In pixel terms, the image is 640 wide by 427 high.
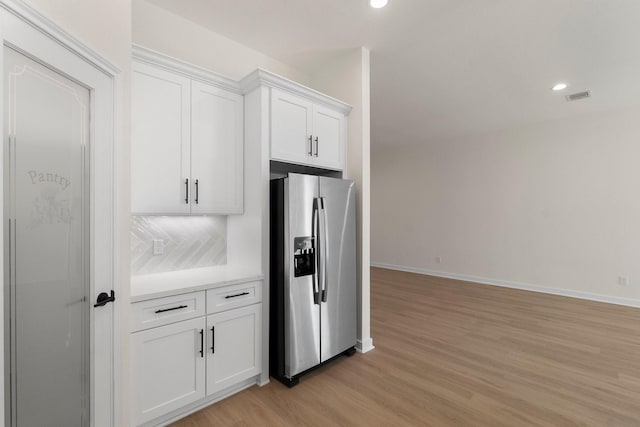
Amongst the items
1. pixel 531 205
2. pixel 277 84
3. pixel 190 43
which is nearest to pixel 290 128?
pixel 277 84

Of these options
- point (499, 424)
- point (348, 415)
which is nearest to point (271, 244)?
point (348, 415)

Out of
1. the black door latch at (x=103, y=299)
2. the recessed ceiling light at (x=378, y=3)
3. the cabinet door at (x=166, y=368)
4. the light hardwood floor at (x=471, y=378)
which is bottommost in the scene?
the light hardwood floor at (x=471, y=378)

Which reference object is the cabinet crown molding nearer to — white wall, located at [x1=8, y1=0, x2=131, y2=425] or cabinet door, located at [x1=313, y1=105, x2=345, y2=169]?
cabinet door, located at [x1=313, y1=105, x2=345, y2=169]

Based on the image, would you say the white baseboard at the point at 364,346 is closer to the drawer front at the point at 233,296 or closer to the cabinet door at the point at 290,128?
the drawer front at the point at 233,296

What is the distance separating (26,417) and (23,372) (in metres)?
0.18

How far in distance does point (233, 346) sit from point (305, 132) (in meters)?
1.85

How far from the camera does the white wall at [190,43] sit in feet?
7.88

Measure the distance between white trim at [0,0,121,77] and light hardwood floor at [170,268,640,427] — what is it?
2155 millimetres

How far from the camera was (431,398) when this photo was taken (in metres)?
2.23

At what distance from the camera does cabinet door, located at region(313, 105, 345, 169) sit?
284 cm

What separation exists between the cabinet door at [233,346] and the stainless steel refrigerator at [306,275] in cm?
20

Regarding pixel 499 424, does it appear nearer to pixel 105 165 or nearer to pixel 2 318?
pixel 2 318

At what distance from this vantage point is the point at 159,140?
2209 millimetres

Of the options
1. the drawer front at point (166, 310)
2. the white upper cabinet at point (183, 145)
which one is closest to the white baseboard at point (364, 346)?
the drawer front at point (166, 310)
